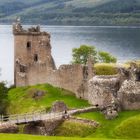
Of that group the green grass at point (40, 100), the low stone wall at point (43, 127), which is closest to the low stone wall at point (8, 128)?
the low stone wall at point (43, 127)

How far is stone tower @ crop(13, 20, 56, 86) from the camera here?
244ft

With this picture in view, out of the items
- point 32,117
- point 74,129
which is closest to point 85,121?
point 74,129

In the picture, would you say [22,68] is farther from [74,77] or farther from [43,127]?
[43,127]

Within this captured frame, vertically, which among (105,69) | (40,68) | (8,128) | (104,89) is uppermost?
(105,69)

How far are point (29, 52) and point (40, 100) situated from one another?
1259cm

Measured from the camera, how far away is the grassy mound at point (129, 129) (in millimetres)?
49469

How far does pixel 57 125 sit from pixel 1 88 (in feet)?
48.8

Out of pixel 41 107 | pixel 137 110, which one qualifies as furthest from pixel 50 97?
pixel 137 110

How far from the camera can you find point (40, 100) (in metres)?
65.9

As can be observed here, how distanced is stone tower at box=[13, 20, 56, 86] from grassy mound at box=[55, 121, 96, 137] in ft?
65.1

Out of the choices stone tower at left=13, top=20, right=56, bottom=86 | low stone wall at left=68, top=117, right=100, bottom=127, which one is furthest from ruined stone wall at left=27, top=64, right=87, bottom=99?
low stone wall at left=68, top=117, right=100, bottom=127

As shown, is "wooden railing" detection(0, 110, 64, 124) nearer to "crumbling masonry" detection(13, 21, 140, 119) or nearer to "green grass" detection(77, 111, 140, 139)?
"green grass" detection(77, 111, 140, 139)

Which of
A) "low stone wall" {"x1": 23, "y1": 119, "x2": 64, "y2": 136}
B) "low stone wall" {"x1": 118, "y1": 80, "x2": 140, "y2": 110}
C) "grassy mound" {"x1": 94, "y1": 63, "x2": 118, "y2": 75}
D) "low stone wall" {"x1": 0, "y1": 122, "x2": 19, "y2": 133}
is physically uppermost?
"grassy mound" {"x1": 94, "y1": 63, "x2": 118, "y2": 75}

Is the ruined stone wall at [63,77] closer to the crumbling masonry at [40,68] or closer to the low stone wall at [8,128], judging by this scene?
the crumbling masonry at [40,68]
